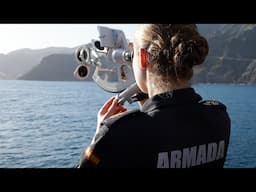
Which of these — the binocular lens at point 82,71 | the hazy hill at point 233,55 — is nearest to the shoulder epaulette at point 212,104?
the binocular lens at point 82,71

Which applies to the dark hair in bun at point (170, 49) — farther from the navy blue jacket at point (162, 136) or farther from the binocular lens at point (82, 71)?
the binocular lens at point (82, 71)

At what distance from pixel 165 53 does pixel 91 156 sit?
370 mm

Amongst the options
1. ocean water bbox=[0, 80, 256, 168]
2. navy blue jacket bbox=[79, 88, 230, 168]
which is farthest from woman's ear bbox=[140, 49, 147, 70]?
ocean water bbox=[0, 80, 256, 168]

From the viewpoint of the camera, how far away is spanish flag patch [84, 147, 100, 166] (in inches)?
42.3

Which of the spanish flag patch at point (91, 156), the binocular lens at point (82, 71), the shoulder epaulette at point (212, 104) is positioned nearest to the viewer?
the spanish flag patch at point (91, 156)

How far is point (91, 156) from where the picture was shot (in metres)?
1.08

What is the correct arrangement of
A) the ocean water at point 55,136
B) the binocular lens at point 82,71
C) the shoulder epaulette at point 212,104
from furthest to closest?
the ocean water at point 55,136
the binocular lens at point 82,71
the shoulder epaulette at point 212,104

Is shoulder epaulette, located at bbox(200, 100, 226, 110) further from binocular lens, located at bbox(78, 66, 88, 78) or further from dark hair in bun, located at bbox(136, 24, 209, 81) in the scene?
binocular lens, located at bbox(78, 66, 88, 78)

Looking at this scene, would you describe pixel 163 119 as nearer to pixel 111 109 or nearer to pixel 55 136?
pixel 111 109

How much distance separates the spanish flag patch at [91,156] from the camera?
1.07 meters

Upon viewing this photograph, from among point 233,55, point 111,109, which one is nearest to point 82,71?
point 111,109

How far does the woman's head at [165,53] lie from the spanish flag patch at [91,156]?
0.27 metres

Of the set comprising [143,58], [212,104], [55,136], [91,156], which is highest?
[143,58]

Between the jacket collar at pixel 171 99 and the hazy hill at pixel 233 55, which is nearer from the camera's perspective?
the jacket collar at pixel 171 99
